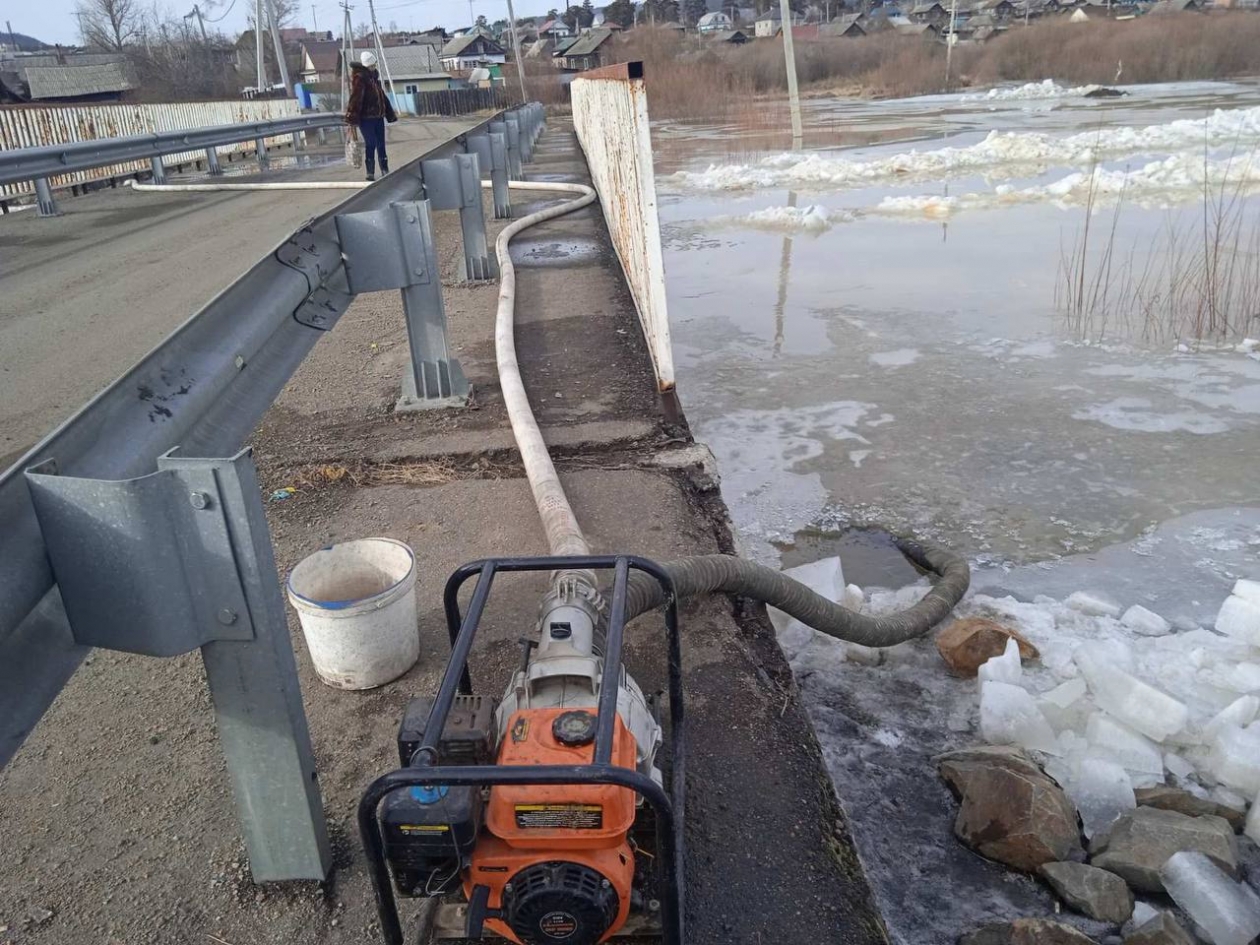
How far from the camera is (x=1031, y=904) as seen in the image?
2.92 m

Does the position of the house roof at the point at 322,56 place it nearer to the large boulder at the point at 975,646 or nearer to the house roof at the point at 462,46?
the house roof at the point at 462,46

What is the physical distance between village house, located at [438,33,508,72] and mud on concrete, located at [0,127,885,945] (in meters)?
103

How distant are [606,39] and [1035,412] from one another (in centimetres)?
8729

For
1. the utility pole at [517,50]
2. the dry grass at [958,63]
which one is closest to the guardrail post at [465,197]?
the dry grass at [958,63]

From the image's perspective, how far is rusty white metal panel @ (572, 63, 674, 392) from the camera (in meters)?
5.24

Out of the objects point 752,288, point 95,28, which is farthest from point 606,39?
point 752,288

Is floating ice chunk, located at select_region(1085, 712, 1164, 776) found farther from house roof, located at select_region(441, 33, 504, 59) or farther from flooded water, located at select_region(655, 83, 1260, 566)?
house roof, located at select_region(441, 33, 504, 59)

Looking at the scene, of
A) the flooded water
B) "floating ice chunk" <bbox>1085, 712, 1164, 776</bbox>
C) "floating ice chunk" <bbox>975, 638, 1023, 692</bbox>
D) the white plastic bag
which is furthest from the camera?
the white plastic bag

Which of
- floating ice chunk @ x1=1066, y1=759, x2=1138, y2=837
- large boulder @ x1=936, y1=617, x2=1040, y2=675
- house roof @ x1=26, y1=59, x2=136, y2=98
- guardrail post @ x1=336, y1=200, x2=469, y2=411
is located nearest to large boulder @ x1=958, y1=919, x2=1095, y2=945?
floating ice chunk @ x1=1066, y1=759, x2=1138, y2=837

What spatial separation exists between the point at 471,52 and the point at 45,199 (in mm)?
98700

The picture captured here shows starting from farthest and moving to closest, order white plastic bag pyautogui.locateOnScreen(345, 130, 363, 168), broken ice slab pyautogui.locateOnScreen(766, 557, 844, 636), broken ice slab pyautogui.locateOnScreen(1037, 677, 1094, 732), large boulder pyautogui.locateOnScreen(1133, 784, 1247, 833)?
white plastic bag pyautogui.locateOnScreen(345, 130, 363, 168) < broken ice slab pyautogui.locateOnScreen(766, 557, 844, 636) < broken ice slab pyautogui.locateOnScreen(1037, 677, 1094, 732) < large boulder pyautogui.locateOnScreen(1133, 784, 1247, 833)

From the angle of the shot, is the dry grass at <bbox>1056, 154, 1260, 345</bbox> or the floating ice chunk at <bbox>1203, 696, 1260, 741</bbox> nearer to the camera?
the floating ice chunk at <bbox>1203, 696, 1260, 741</bbox>

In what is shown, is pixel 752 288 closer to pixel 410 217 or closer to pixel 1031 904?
pixel 410 217

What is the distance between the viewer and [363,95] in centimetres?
1402
